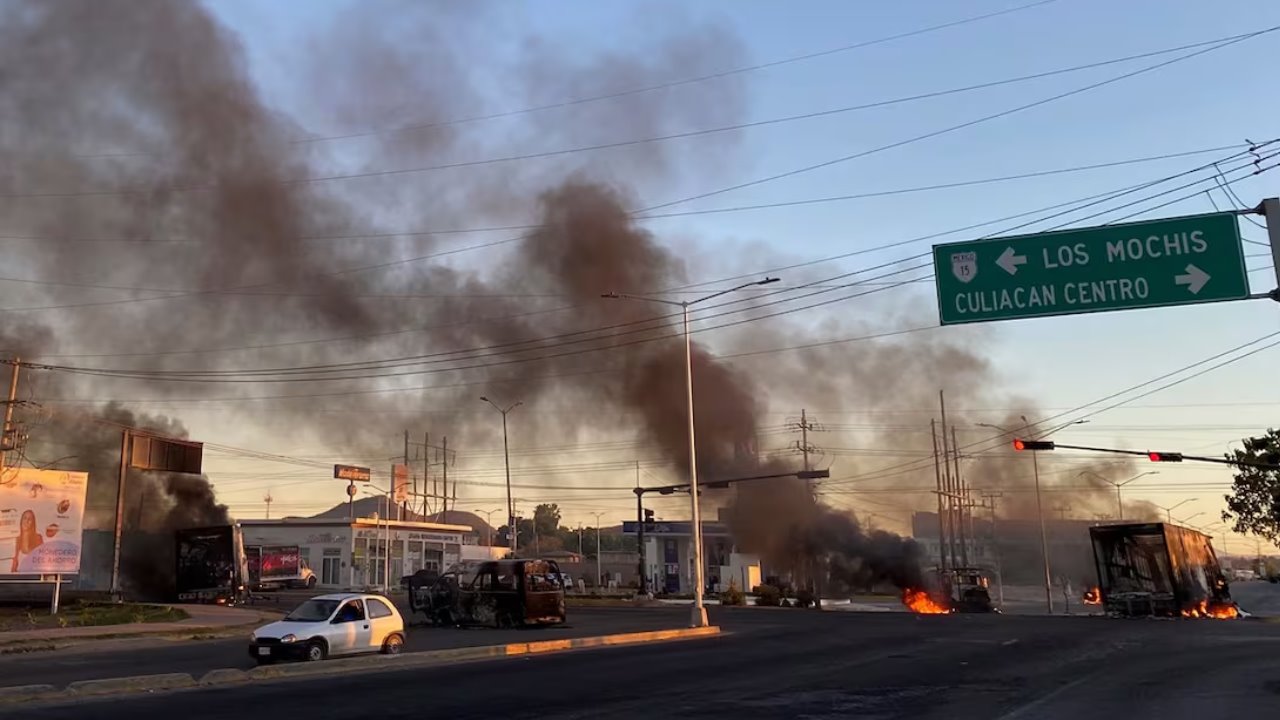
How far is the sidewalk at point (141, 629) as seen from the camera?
68.8 ft

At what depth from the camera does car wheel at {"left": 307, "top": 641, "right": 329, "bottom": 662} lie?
1564 centimetres

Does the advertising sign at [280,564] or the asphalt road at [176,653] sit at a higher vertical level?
the advertising sign at [280,564]

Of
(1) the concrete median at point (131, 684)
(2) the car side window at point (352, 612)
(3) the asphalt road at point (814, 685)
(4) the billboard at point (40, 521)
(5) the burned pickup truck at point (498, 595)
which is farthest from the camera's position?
(4) the billboard at point (40, 521)

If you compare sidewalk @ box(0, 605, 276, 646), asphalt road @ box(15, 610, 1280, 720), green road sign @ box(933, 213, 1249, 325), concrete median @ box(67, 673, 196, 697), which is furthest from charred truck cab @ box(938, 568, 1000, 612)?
concrete median @ box(67, 673, 196, 697)

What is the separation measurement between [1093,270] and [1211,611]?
27.4 meters

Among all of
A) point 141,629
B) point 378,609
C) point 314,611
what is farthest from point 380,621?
point 141,629

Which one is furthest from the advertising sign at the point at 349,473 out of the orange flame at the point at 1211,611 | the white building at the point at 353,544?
the orange flame at the point at 1211,611

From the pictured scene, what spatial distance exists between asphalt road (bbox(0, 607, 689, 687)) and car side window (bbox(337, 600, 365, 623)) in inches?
64.5

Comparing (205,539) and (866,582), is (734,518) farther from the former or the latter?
(205,539)

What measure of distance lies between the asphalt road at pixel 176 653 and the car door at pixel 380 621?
0.99m

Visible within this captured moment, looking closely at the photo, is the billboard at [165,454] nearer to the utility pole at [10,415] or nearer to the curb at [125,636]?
the utility pole at [10,415]

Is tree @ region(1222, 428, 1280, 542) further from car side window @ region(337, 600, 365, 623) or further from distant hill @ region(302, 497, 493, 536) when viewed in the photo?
distant hill @ region(302, 497, 493, 536)

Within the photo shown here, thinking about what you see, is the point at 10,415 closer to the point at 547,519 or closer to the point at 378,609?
the point at 378,609

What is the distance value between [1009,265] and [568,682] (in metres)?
8.38
